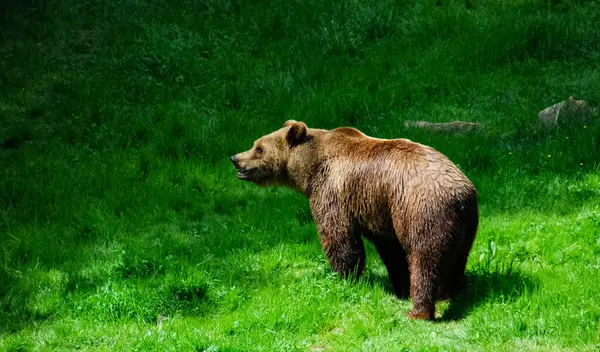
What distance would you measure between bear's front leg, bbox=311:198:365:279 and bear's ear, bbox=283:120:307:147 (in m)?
0.81

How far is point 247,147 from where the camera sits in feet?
37.6

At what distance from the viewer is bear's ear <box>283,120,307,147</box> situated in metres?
8.63

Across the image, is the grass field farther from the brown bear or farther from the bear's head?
the bear's head

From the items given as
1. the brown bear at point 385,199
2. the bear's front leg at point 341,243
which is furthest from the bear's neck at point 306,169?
the bear's front leg at point 341,243

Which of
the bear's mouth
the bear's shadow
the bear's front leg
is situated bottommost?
the bear's shadow

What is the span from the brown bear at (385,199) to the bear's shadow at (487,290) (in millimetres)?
120

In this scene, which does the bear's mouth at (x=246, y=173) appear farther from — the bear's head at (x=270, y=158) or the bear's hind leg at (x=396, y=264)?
the bear's hind leg at (x=396, y=264)

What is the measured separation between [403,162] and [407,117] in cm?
446

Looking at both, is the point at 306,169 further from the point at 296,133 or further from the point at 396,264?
the point at 396,264

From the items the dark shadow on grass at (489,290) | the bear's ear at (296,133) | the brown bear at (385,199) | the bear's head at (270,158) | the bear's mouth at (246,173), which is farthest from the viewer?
the bear's mouth at (246,173)

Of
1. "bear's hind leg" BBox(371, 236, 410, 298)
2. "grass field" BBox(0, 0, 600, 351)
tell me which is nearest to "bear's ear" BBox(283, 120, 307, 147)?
"grass field" BBox(0, 0, 600, 351)

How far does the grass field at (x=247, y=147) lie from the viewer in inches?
293

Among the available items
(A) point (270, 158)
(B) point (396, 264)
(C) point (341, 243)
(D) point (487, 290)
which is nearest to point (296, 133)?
(A) point (270, 158)

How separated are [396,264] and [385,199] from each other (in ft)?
2.46
